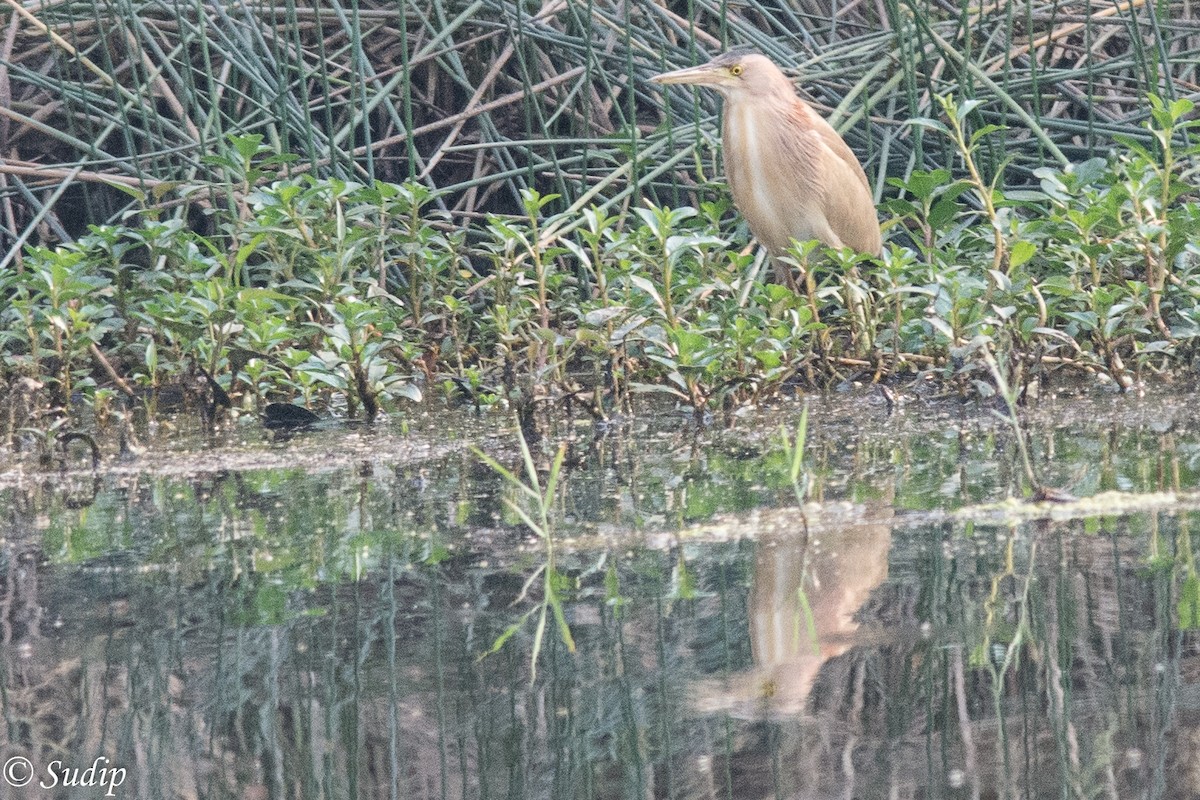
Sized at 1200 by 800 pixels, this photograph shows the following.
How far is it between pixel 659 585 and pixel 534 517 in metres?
0.48

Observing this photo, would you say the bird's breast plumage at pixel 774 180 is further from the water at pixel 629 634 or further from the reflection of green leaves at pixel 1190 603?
the reflection of green leaves at pixel 1190 603

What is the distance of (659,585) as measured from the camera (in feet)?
5.86

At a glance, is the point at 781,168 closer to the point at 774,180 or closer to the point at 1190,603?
the point at 774,180

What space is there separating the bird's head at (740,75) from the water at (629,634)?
204cm

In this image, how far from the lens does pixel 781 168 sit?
4.38 m

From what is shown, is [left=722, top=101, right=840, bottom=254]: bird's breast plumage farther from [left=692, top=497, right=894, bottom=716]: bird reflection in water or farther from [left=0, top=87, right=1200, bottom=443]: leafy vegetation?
[left=692, top=497, right=894, bottom=716]: bird reflection in water

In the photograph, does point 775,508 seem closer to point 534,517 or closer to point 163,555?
point 534,517

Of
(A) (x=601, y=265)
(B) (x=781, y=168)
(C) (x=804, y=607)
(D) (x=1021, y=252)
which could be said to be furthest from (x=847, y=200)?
(C) (x=804, y=607)

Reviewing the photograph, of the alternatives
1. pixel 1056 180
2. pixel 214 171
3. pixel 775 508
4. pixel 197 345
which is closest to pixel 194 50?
pixel 214 171

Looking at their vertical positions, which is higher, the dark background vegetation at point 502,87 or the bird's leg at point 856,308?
the dark background vegetation at point 502,87

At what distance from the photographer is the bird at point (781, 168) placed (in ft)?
14.3

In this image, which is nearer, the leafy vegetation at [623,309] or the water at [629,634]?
the water at [629,634]

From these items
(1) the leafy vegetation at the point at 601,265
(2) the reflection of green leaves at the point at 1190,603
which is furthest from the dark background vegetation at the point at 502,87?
(2) the reflection of green leaves at the point at 1190,603

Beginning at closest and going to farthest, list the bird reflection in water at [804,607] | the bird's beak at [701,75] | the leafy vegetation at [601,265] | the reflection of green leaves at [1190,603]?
the bird reflection in water at [804,607], the reflection of green leaves at [1190,603], the leafy vegetation at [601,265], the bird's beak at [701,75]
